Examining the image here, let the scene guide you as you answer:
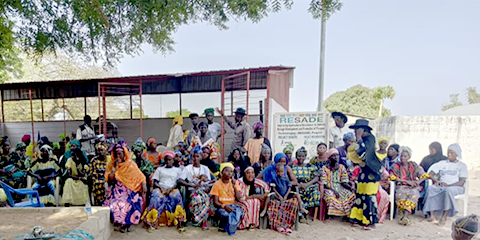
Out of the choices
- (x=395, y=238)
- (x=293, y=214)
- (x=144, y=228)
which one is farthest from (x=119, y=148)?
(x=395, y=238)

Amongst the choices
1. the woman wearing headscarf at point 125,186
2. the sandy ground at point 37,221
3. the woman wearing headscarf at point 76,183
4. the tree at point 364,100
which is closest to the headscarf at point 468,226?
the woman wearing headscarf at point 125,186

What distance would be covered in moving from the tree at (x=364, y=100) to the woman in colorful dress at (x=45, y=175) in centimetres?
2707

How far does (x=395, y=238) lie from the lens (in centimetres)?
392

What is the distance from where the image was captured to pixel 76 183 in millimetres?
4598

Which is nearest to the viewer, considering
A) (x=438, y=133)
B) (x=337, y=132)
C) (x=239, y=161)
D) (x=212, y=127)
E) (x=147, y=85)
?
(x=239, y=161)

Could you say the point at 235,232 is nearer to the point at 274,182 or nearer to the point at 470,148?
the point at 274,182

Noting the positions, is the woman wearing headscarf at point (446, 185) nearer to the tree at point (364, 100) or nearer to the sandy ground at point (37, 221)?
the sandy ground at point (37, 221)

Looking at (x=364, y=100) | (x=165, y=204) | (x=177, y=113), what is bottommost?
(x=165, y=204)

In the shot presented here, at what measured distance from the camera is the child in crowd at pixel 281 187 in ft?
14.0

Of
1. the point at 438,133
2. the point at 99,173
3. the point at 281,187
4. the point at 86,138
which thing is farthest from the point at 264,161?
the point at 438,133

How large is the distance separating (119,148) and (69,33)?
1.83 meters

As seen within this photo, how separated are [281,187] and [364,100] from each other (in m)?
26.5

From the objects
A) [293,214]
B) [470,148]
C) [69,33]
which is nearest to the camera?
[69,33]

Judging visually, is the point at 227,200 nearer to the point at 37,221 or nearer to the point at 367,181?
the point at 367,181
